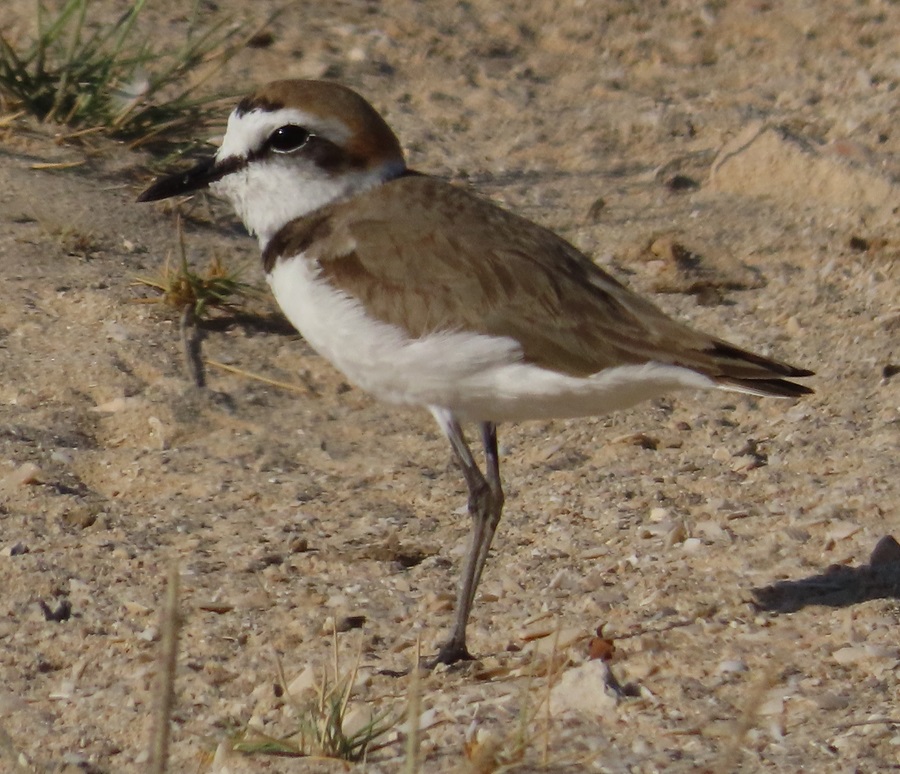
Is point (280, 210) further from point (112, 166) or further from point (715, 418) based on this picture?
point (112, 166)

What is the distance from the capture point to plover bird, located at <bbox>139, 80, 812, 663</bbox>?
365 cm

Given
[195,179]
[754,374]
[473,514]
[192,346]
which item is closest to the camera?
[754,374]

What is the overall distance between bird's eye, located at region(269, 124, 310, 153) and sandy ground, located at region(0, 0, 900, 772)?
1136mm

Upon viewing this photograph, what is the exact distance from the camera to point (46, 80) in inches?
249

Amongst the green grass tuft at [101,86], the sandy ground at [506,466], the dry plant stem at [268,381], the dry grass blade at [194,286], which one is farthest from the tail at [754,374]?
the green grass tuft at [101,86]

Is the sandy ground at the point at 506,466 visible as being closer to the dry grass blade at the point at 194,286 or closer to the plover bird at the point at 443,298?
the dry grass blade at the point at 194,286

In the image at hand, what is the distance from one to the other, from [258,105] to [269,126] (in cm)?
8

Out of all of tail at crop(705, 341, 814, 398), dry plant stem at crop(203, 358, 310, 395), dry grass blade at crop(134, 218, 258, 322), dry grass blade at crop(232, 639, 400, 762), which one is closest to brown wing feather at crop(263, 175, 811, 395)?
tail at crop(705, 341, 814, 398)

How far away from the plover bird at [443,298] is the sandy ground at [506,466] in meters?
0.47

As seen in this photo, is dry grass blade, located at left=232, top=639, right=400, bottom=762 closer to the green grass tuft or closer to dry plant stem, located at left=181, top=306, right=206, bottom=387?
dry plant stem, located at left=181, top=306, right=206, bottom=387

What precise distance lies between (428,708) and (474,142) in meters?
4.04

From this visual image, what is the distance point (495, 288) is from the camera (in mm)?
3750

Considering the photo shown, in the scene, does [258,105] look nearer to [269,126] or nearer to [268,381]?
[269,126]

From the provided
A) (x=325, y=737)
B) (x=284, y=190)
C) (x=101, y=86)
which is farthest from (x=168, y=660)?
(x=101, y=86)
